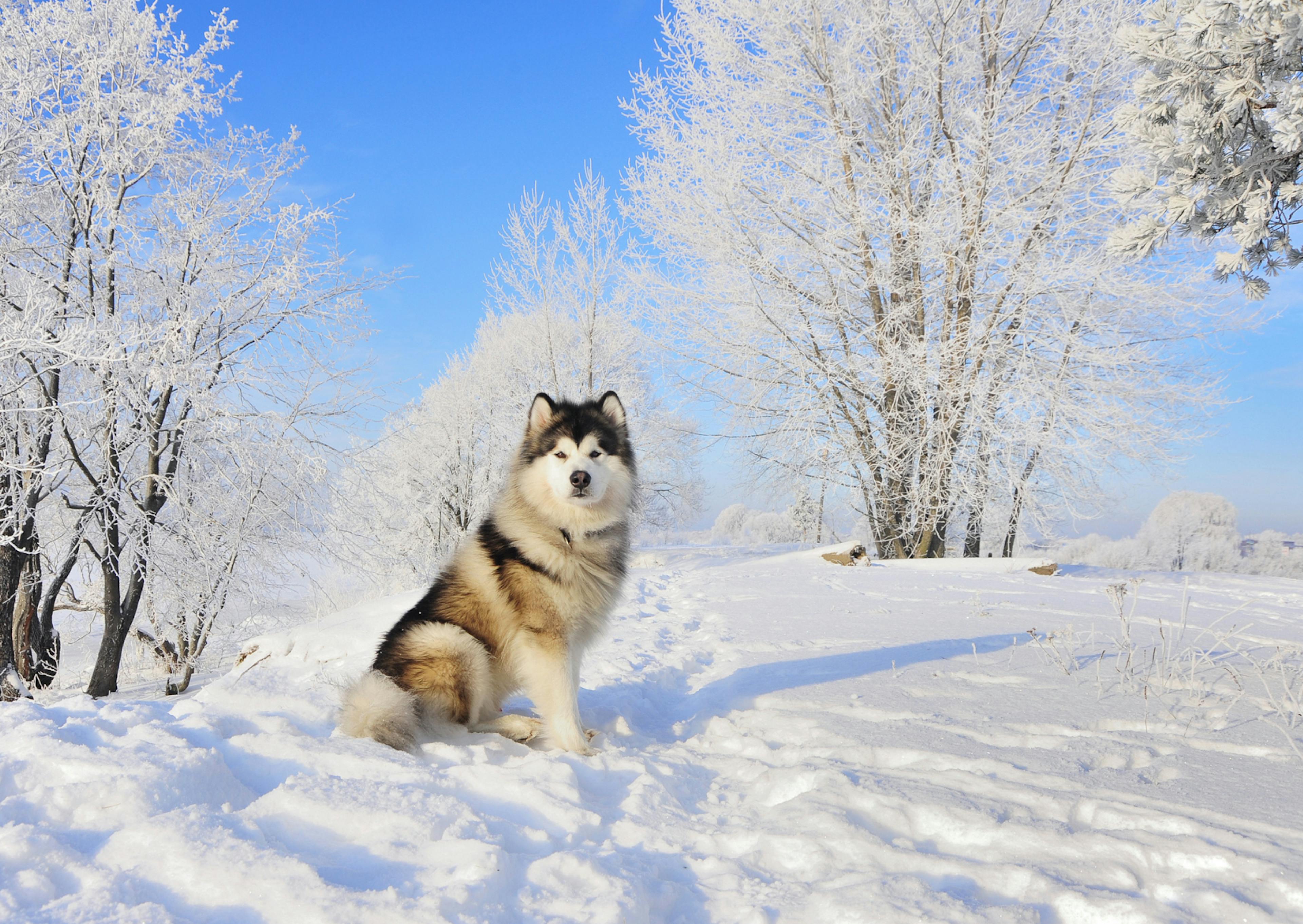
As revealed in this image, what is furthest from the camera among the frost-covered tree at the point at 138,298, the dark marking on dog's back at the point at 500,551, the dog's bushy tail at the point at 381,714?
the frost-covered tree at the point at 138,298

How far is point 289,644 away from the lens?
7.15 m

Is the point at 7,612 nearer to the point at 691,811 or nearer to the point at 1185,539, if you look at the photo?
the point at 691,811

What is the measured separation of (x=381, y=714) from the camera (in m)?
2.71

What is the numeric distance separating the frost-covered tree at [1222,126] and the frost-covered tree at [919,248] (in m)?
6.78

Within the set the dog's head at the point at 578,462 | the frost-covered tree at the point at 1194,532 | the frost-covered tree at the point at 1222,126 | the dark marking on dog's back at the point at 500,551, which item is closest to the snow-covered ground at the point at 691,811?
the dark marking on dog's back at the point at 500,551

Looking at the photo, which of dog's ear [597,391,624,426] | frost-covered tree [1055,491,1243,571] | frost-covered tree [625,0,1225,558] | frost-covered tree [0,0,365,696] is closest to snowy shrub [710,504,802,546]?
frost-covered tree [1055,491,1243,571]

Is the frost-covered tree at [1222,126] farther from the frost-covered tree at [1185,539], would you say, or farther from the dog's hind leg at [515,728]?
the frost-covered tree at [1185,539]

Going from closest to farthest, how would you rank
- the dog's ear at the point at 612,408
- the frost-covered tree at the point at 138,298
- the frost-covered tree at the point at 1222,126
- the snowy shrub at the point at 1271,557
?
1. the frost-covered tree at the point at 1222,126
2. the dog's ear at the point at 612,408
3. the frost-covered tree at the point at 138,298
4. the snowy shrub at the point at 1271,557

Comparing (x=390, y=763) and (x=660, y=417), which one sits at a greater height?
(x=660, y=417)

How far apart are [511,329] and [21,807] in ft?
55.9

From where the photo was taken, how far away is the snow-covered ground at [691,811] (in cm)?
162

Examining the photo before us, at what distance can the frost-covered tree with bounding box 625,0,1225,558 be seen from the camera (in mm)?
10328

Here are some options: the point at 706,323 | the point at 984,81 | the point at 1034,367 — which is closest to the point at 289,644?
the point at 706,323

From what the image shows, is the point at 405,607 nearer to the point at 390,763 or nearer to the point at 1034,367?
the point at 390,763
